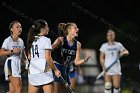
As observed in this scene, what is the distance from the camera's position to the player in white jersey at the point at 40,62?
684 cm

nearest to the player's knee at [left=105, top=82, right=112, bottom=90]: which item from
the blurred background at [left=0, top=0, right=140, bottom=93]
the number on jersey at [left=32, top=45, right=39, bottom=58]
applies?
the blurred background at [left=0, top=0, right=140, bottom=93]

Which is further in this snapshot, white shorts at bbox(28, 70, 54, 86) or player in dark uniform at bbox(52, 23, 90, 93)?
player in dark uniform at bbox(52, 23, 90, 93)

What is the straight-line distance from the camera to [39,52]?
692 cm

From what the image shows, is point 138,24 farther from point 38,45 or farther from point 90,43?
point 38,45

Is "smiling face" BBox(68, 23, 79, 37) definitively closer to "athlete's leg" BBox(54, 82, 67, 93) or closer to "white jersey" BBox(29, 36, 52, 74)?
"athlete's leg" BBox(54, 82, 67, 93)

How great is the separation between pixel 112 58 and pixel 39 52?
4348mm

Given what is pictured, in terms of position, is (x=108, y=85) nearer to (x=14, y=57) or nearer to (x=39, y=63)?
(x=14, y=57)

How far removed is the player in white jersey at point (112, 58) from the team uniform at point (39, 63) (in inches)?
161

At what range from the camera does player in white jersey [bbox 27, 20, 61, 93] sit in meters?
6.84

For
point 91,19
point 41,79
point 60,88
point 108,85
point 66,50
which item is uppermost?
point 91,19

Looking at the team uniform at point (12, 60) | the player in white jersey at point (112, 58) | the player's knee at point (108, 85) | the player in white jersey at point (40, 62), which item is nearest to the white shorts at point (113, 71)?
the player in white jersey at point (112, 58)

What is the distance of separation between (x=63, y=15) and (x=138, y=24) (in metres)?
2.54

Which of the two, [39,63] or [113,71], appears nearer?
[39,63]

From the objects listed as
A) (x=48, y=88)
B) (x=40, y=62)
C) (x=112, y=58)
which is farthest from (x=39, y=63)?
(x=112, y=58)
